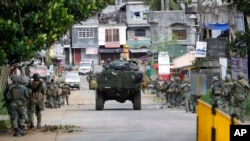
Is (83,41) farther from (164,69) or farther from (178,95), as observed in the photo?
(178,95)

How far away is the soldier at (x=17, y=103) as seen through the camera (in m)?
20.2

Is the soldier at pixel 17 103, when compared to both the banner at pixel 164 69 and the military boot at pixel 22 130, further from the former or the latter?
the banner at pixel 164 69

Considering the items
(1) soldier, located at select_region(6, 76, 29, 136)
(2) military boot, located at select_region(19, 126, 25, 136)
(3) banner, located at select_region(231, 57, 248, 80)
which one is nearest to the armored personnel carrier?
(3) banner, located at select_region(231, 57, 248, 80)

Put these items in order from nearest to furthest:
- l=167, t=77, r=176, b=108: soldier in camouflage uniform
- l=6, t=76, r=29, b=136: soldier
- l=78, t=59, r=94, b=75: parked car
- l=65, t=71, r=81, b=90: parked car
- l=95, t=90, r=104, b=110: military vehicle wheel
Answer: l=6, t=76, r=29, b=136: soldier
l=95, t=90, r=104, b=110: military vehicle wheel
l=167, t=77, r=176, b=108: soldier in camouflage uniform
l=65, t=71, r=81, b=90: parked car
l=78, t=59, r=94, b=75: parked car

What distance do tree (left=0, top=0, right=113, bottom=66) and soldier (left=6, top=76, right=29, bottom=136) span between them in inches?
91.3

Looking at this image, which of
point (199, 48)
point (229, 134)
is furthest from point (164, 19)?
point (229, 134)

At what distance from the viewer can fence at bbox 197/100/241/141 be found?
10602mm

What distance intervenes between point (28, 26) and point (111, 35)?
3117 inches

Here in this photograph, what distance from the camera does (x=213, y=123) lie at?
39.9ft

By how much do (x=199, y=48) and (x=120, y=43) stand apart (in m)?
57.9

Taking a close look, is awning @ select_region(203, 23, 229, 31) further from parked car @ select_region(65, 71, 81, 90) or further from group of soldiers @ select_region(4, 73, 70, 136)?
parked car @ select_region(65, 71, 81, 90)

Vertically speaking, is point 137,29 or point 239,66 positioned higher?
point 137,29

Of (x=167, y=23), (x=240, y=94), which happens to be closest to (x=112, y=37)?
(x=167, y=23)

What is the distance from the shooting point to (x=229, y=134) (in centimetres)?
1006
